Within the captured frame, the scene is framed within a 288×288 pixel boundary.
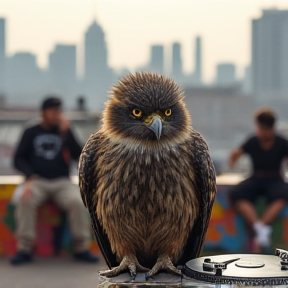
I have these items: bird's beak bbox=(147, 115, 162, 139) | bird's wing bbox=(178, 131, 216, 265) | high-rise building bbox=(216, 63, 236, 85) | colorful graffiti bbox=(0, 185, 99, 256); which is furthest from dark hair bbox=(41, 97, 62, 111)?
high-rise building bbox=(216, 63, 236, 85)

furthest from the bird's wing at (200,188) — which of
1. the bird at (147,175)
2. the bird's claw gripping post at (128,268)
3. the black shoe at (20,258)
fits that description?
the black shoe at (20,258)

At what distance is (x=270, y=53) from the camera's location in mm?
89625

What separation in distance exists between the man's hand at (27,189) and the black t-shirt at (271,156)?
2.30m

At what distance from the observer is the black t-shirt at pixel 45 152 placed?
8.42m

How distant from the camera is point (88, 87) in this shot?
62938 mm

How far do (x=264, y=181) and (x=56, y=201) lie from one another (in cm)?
217

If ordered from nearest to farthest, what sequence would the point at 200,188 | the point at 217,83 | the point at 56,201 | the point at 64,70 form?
the point at 200,188
the point at 56,201
the point at 64,70
the point at 217,83

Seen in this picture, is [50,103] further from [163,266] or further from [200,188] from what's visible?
[163,266]

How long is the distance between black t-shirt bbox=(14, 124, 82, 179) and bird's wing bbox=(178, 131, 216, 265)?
4.50m

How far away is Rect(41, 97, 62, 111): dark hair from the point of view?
8.46m

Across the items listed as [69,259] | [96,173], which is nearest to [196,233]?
[96,173]

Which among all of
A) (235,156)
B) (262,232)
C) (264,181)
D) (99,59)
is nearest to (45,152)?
(235,156)

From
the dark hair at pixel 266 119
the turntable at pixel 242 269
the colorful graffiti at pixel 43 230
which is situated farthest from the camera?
the colorful graffiti at pixel 43 230

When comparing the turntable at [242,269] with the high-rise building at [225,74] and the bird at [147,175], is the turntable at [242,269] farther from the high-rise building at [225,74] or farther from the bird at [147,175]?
the high-rise building at [225,74]
